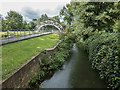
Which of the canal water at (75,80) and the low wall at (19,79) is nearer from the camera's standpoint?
the low wall at (19,79)

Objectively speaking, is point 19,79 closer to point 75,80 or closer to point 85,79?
point 75,80

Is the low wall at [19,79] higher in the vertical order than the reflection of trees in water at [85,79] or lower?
higher

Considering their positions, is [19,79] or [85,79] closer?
[19,79]

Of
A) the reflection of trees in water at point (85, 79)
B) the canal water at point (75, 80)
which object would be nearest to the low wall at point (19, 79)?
the canal water at point (75, 80)

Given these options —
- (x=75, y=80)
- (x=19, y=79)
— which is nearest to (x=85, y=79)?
(x=75, y=80)

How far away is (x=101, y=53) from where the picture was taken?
5.76 metres

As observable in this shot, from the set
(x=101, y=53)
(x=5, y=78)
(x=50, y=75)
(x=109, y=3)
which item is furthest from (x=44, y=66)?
(x=109, y=3)

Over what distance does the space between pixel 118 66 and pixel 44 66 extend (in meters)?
5.53

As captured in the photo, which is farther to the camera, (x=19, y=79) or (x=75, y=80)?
(x=75, y=80)

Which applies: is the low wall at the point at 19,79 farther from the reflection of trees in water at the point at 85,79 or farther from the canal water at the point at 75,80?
the reflection of trees in water at the point at 85,79

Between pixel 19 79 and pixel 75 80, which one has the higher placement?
pixel 19 79

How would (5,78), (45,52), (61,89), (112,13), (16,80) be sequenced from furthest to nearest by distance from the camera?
1. (112,13)
2. (45,52)
3. (61,89)
4. (16,80)
5. (5,78)

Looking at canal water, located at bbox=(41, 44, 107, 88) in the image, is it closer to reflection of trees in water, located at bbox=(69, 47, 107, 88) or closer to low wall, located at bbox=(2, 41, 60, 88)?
reflection of trees in water, located at bbox=(69, 47, 107, 88)

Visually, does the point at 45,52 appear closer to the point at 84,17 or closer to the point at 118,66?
the point at 118,66
